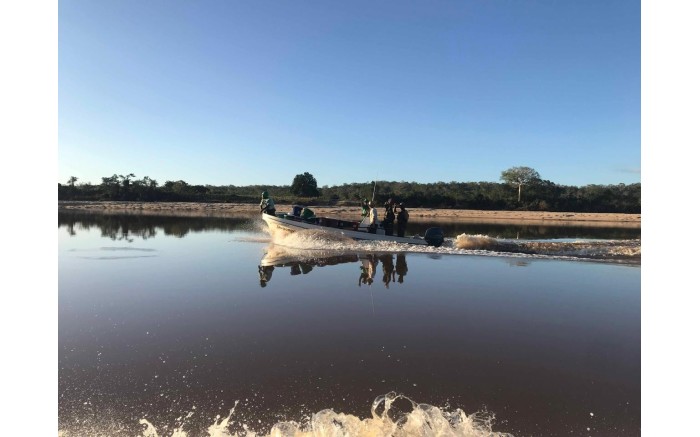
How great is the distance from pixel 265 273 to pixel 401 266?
4.22 m

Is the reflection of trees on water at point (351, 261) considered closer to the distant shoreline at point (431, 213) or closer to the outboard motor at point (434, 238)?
the outboard motor at point (434, 238)

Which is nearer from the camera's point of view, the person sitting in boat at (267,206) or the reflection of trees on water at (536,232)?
the person sitting in boat at (267,206)

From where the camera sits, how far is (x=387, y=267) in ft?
41.0

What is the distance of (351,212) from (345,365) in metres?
40.5

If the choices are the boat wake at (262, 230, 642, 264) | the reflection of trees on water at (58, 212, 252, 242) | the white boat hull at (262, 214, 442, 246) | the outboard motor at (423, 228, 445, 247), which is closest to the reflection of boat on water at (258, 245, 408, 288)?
the boat wake at (262, 230, 642, 264)

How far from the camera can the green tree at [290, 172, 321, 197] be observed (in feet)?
208

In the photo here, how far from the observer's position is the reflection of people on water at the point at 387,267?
10.6 m

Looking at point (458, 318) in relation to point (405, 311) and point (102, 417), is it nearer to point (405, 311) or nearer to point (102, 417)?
point (405, 311)

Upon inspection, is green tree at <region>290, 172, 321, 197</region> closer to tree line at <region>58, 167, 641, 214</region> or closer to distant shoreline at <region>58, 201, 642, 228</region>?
tree line at <region>58, 167, 641, 214</region>

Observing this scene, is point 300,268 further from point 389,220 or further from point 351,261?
point 389,220

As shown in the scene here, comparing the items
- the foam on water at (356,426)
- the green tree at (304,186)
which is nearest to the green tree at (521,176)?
the green tree at (304,186)

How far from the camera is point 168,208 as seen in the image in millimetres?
55500

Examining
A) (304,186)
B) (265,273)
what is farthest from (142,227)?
(304,186)
